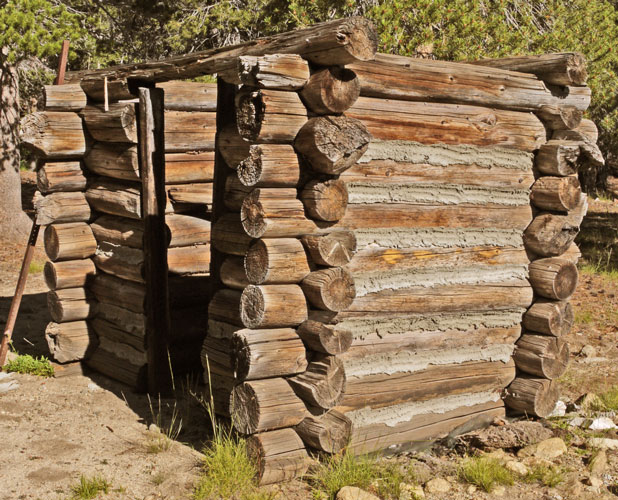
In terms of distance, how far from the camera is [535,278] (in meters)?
6.24

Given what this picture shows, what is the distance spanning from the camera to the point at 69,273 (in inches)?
293

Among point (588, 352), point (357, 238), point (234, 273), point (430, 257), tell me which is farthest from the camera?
point (588, 352)

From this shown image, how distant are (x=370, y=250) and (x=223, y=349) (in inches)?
51.0

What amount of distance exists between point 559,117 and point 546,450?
101 inches

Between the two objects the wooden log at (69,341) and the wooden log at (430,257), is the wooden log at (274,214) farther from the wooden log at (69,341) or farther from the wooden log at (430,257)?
the wooden log at (69,341)

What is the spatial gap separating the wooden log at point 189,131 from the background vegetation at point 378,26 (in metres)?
2.85

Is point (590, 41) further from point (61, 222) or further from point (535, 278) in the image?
point (61, 222)

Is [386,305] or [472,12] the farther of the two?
[472,12]

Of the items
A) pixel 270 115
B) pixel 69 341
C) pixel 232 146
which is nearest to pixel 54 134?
pixel 69 341

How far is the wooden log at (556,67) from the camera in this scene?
19.7 feet

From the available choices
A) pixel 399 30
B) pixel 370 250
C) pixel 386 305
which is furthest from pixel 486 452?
pixel 399 30

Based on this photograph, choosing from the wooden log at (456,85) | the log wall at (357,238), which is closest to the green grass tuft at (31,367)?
the log wall at (357,238)

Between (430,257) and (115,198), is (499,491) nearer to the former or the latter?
(430,257)

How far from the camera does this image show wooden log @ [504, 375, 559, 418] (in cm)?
618
